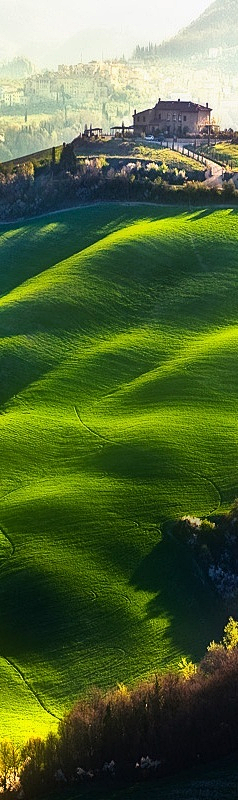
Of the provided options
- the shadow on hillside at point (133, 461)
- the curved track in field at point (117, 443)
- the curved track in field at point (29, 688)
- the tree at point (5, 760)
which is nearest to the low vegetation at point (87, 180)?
the curved track in field at point (117, 443)

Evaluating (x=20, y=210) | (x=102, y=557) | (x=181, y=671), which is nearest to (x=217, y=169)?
(x=20, y=210)

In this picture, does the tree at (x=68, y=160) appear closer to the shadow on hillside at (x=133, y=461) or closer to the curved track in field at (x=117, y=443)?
the curved track in field at (x=117, y=443)

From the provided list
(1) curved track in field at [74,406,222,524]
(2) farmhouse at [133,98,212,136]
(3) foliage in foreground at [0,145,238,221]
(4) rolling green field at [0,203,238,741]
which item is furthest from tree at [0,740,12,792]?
(2) farmhouse at [133,98,212,136]

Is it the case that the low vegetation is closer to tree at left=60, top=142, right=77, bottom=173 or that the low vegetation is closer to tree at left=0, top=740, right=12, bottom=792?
tree at left=60, top=142, right=77, bottom=173

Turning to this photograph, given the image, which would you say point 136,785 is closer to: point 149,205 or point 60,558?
point 60,558

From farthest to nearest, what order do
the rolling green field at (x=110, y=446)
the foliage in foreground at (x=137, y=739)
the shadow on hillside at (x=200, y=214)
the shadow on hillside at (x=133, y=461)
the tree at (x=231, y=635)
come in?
the shadow on hillside at (x=200, y=214) < the shadow on hillside at (x=133, y=461) < the rolling green field at (x=110, y=446) < the tree at (x=231, y=635) < the foliage in foreground at (x=137, y=739)
